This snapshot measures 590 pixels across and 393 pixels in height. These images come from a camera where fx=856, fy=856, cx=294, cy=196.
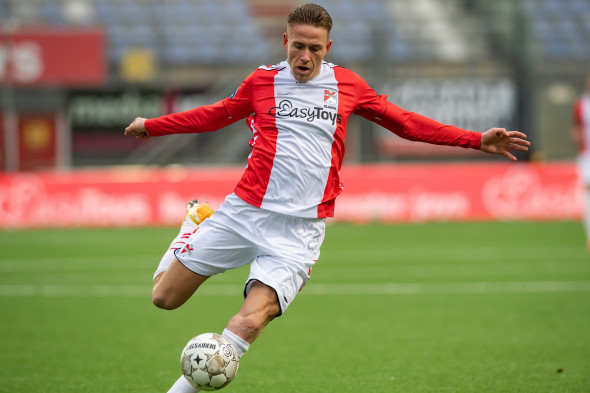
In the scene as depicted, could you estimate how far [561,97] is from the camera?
77.8 ft

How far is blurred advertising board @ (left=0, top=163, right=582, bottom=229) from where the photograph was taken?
19.0 metres

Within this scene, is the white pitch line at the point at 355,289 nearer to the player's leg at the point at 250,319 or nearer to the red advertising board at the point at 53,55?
the player's leg at the point at 250,319

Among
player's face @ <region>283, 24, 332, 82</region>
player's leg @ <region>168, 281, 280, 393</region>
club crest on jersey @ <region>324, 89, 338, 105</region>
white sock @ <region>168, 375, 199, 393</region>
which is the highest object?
→ player's face @ <region>283, 24, 332, 82</region>

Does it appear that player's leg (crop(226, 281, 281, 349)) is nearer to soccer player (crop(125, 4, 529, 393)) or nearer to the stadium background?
soccer player (crop(125, 4, 529, 393))

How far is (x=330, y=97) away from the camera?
4898 millimetres

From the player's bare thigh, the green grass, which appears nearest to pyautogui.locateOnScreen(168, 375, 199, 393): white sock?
the player's bare thigh

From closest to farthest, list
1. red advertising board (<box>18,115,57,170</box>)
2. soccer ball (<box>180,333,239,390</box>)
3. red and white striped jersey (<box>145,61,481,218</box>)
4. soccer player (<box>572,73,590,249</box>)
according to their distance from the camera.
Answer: soccer ball (<box>180,333,239,390</box>) < red and white striped jersey (<box>145,61,481,218</box>) < soccer player (<box>572,73,590,249</box>) < red advertising board (<box>18,115,57,170</box>)

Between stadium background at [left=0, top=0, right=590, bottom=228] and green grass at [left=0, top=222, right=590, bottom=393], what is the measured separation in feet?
13.7

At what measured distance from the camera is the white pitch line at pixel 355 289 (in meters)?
10.0

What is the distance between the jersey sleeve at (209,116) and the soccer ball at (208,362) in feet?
4.31

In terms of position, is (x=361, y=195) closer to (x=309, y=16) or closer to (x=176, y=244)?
(x=176, y=244)

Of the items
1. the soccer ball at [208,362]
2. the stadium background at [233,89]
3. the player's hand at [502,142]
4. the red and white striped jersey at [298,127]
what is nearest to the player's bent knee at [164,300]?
the soccer ball at [208,362]

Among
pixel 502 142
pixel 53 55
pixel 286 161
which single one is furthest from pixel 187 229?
pixel 53 55

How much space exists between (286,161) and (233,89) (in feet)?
63.5
